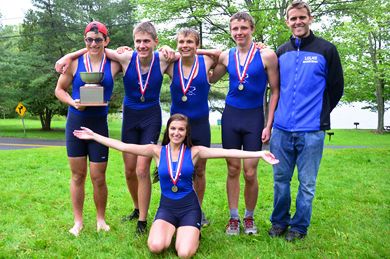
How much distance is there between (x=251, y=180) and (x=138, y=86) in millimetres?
1878

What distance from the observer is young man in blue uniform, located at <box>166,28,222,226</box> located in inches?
155

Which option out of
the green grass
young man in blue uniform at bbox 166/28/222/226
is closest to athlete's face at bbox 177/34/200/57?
young man in blue uniform at bbox 166/28/222/226

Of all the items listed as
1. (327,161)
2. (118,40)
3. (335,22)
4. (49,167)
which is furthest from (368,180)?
(118,40)

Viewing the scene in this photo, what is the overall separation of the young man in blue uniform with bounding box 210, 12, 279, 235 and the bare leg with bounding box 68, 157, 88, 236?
187 cm

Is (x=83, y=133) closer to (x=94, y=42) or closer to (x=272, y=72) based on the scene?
(x=94, y=42)

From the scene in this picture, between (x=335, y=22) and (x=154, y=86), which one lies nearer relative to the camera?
(x=154, y=86)

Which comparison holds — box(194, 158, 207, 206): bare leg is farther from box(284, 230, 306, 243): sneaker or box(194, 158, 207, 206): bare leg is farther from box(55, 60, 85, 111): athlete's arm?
box(55, 60, 85, 111): athlete's arm

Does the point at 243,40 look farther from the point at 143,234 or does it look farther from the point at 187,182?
the point at 143,234

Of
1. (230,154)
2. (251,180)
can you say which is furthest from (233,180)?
(230,154)

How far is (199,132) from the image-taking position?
4.17 m

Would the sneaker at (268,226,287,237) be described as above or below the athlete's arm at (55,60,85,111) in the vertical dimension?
below

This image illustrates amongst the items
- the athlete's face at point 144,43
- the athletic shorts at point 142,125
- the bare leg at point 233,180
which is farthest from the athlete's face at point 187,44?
the bare leg at point 233,180

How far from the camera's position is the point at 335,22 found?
66.0 feet

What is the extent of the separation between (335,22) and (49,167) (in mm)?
18691
